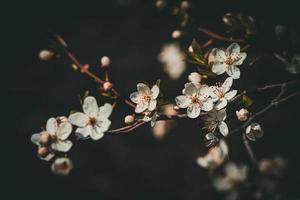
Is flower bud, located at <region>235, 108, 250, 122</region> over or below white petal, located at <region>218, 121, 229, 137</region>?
over

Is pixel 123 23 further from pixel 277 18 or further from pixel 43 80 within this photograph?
pixel 277 18

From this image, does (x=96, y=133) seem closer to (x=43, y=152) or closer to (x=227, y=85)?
(x=43, y=152)

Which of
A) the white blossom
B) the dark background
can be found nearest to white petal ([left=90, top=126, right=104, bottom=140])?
the white blossom

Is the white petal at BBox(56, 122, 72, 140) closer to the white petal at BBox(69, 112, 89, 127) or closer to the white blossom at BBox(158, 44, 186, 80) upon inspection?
the white petal at BBox(69, 112, 89, 127)

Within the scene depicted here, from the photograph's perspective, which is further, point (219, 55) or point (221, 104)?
point (219, 55)

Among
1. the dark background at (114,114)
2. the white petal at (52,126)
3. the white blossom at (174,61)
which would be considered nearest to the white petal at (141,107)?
the white petal at (52,126)

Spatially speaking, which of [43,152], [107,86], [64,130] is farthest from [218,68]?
[43,152]
